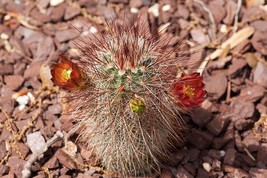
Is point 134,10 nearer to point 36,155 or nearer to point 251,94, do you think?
point 251,94

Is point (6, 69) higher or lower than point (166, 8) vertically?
higher

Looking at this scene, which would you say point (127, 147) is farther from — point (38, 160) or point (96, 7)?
point (96, 7)

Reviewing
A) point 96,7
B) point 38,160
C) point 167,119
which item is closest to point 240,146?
point 167,119

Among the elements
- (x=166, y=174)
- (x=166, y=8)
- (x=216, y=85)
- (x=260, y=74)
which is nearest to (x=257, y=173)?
(x=166, y=174)

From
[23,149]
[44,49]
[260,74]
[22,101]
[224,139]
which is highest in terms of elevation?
[44,49]

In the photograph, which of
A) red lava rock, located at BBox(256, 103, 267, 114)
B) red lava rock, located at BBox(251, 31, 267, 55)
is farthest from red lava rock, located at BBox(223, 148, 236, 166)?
red lava rock, located at BBox(251, 31, 267, 55)

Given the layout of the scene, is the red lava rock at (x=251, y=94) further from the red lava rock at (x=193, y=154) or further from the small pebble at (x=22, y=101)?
the small pebble at (x=22, y=101)
